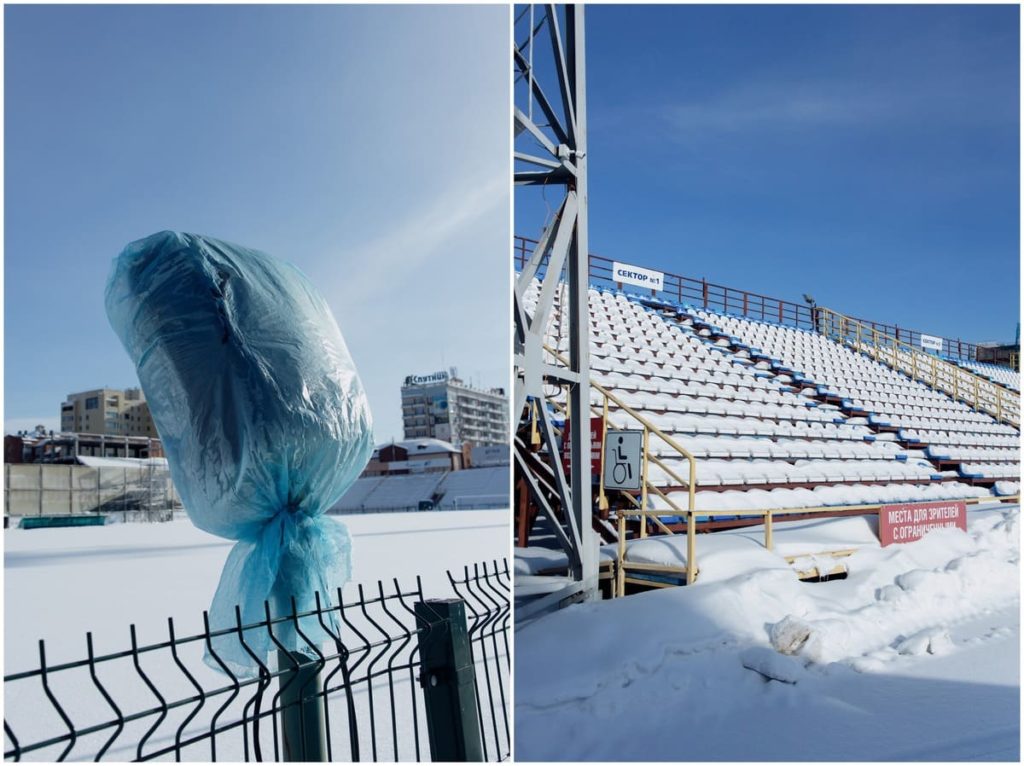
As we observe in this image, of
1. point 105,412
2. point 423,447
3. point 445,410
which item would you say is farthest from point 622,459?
point 445,410

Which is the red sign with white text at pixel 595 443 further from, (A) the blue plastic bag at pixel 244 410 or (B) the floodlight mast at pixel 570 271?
(A) the blue plastic bag at pixel 244 410

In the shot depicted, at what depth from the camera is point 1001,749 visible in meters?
2.91

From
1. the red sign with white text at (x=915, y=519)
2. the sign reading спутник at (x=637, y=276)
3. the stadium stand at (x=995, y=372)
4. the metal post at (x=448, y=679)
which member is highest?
the sign reading спутник at (x=637, y=276)

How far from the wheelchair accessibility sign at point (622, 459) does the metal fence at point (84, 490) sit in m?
19.8

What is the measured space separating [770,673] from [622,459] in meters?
1.86

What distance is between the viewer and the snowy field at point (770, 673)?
320 centimetres

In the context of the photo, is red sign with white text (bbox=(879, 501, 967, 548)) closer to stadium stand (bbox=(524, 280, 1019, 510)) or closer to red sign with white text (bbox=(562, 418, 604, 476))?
stadium stand (bbox=(524, 280, 1019, 510))

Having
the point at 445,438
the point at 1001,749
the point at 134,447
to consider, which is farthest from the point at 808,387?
the point at 445,438

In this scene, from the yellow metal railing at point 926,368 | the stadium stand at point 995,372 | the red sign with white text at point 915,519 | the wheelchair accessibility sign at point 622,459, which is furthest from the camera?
the stadium stand at point 995,372

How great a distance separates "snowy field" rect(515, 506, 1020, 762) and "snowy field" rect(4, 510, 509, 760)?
86cm

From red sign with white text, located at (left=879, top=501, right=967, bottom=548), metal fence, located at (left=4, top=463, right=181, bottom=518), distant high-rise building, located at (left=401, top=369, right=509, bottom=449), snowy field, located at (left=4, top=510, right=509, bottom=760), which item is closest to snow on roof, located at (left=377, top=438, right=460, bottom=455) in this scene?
distant high-rise building, located at (left=401, top=369, right=509, bottom=449)

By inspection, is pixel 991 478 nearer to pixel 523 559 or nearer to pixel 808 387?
pixel 808 387

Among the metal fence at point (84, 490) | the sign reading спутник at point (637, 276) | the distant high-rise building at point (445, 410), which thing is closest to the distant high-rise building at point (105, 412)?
the distant high-rise building at point (445, 410)

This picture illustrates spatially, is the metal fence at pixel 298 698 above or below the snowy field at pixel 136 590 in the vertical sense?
above
